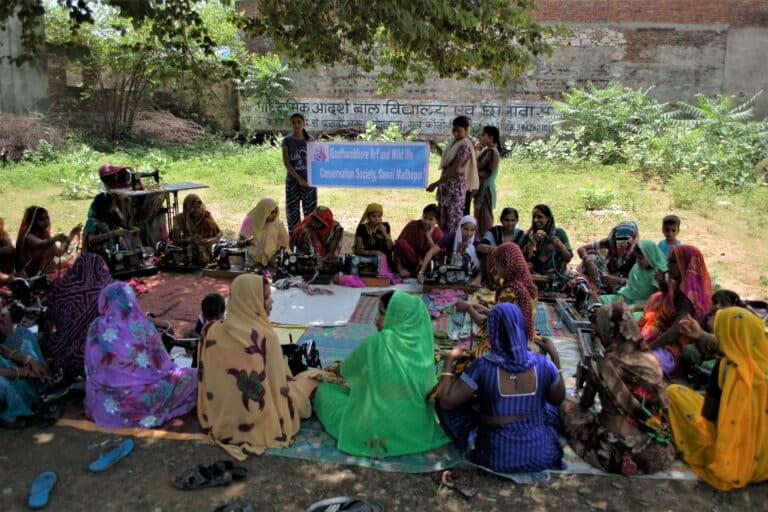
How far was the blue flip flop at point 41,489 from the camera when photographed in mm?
3152

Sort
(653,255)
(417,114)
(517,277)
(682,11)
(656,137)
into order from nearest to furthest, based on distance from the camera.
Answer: (517,277) < (653,255) < (656,137) < (417,114) < (682,11)

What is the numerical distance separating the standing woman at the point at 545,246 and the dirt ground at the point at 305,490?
3.29 meters

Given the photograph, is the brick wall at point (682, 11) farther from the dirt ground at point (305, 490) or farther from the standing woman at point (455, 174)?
the dirt ground at point (305, 490)

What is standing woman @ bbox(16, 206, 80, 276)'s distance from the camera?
616 cm

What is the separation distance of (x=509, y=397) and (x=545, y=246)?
3.42 meters

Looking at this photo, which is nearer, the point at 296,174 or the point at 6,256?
the point at 6,256

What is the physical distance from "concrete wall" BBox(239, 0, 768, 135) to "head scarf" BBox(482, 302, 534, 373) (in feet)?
46.7

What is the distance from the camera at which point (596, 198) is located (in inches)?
427

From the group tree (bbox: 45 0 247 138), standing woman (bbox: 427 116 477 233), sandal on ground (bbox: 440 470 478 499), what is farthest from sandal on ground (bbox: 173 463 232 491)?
tree (bbox: 45 0 247 138)

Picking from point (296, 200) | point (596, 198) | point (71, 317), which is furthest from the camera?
point (596, 198)

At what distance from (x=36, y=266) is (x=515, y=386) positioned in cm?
521

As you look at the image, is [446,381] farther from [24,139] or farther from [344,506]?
[24,139]

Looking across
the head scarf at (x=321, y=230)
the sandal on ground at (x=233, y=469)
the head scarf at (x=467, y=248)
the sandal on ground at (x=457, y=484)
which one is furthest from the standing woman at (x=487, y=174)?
the sandal on ground at (x=233, y=469)

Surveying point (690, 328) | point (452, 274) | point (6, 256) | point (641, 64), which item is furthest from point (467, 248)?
point (641, 64)
